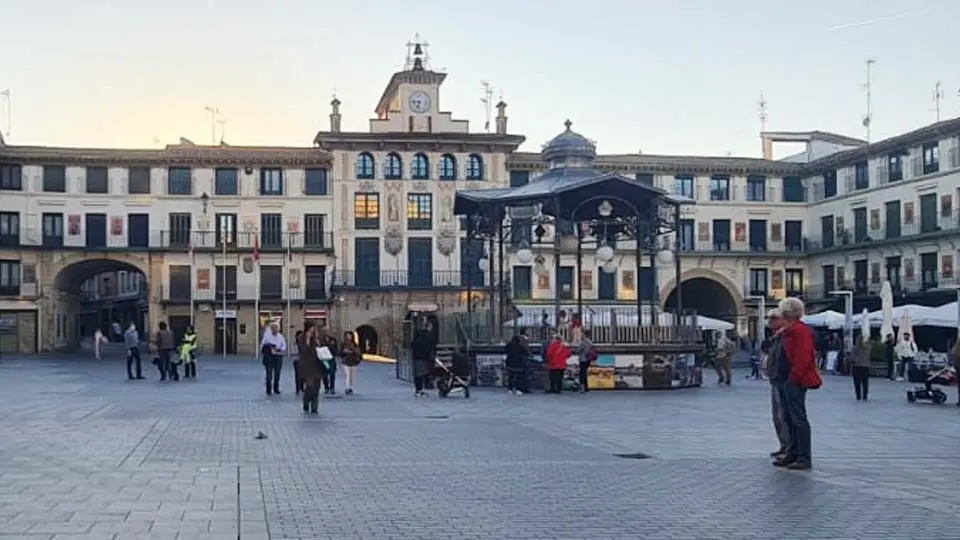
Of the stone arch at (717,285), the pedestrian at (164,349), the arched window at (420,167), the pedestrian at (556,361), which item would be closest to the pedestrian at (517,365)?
the pedestrian at (556,361)

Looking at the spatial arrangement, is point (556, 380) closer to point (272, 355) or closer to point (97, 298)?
point (272, 355)

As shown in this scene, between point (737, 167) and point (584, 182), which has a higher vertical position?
Result: point (737, 167)

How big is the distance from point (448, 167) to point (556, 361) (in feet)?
130

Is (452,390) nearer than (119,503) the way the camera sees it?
No

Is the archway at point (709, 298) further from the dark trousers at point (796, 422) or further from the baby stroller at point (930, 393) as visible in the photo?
the dark trousers at point (796, 422)

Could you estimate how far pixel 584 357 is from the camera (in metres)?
27.4

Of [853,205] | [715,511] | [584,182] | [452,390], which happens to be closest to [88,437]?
[715,511]

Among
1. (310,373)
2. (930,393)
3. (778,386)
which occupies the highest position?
(778,386)

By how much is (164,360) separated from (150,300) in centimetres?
3365

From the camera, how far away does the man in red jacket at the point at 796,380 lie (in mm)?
12516

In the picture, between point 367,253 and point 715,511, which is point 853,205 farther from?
point 715,511

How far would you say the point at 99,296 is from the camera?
96.2 meters

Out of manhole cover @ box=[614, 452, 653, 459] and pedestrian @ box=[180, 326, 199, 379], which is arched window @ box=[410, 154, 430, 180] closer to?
pedestrian @ box=[180, 326, 199, 379]

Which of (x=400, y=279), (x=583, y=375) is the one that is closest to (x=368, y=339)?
(x=400, y=279)
